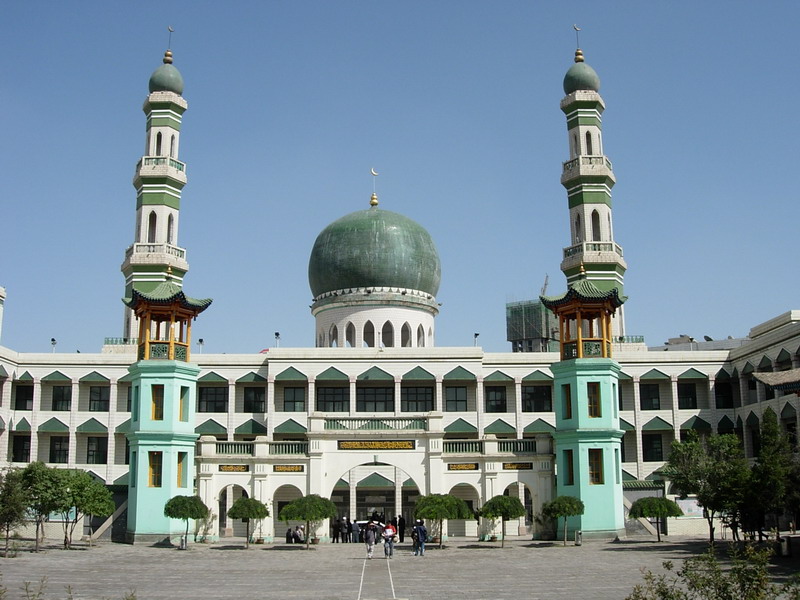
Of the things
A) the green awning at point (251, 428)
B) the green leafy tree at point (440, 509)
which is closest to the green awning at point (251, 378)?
the green awning at point (251, 428)

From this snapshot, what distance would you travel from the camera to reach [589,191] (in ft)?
204

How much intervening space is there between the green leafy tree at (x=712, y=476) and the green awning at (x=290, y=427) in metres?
23.6

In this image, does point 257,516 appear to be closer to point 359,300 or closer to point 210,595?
point 210,595

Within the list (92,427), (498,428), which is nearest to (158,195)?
(92,427)

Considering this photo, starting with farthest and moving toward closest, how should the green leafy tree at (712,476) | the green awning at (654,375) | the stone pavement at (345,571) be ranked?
the green awning at (654,375) → the green leafy tree at (712,476) → the stone pavement at (345,571)

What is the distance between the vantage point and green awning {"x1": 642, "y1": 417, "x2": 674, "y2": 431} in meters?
58.3

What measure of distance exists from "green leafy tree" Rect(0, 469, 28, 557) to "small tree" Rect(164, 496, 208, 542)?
18.4ft

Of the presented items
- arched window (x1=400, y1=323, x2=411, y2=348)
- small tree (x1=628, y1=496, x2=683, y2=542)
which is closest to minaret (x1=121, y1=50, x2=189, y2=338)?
arched window (x1=400, y1=323, x2=411, y2=348)

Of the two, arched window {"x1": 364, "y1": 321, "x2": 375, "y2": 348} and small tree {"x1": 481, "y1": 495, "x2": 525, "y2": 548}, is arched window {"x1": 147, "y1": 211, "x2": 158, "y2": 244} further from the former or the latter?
small tree {"x1": 481, "y1": 495, "x2": 525, "y2": 548}

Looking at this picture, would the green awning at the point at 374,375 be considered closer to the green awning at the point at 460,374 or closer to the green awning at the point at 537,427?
the green awning at the point at 460,374

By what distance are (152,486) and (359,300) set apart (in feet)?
82.9

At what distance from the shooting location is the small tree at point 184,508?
123 feet

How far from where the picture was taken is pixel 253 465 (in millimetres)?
41031

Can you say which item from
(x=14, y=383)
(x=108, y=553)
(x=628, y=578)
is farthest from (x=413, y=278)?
(x=628, y=578)
